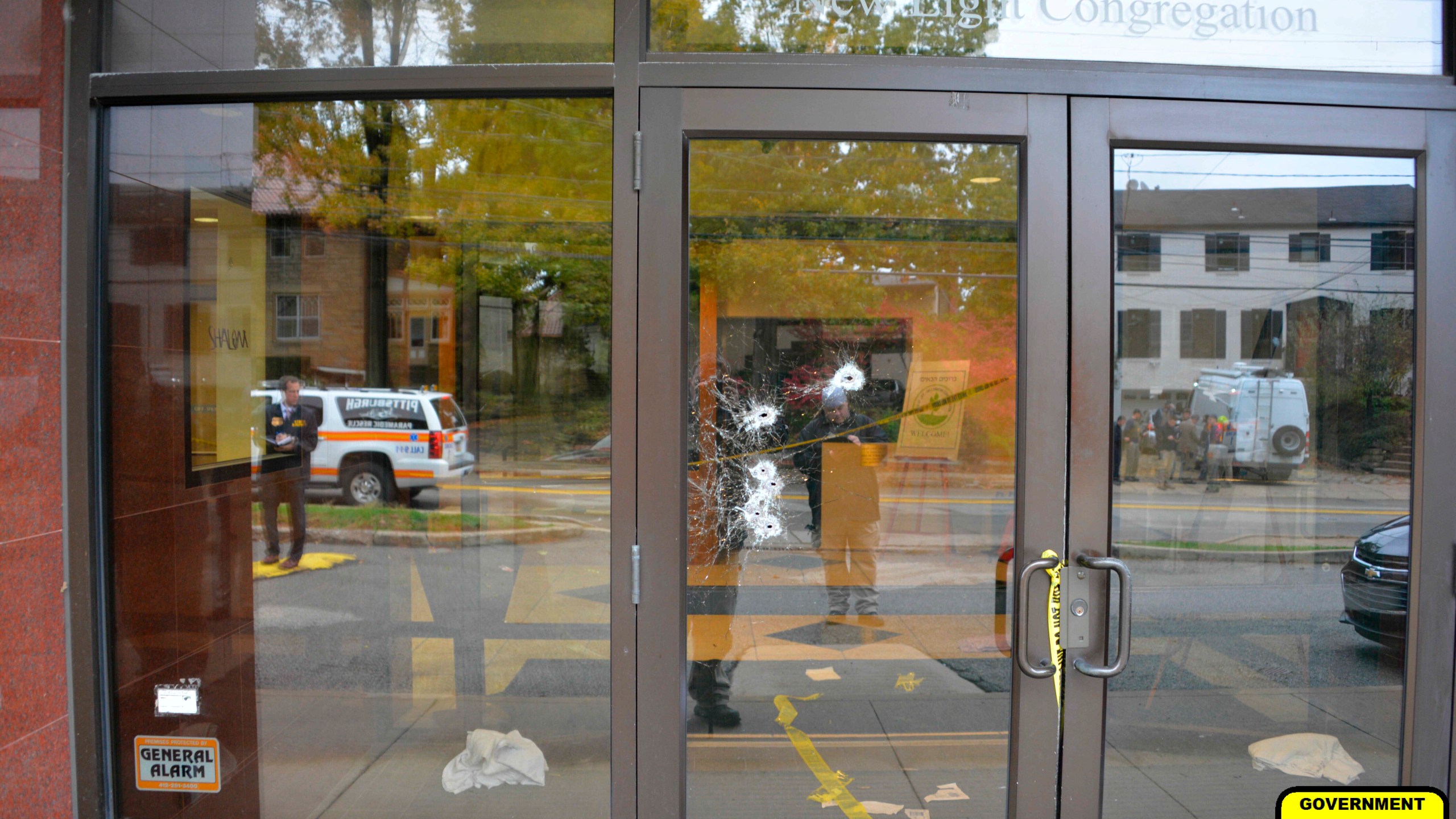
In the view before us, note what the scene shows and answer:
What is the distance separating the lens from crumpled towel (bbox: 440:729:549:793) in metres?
2.22

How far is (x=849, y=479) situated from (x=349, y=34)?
1939 mm

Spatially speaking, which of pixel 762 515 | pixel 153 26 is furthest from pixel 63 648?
pixel 762 515

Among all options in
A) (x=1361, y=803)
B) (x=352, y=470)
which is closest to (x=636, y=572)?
(x=352, y=470)

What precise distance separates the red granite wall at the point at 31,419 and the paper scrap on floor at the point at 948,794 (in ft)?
7.92

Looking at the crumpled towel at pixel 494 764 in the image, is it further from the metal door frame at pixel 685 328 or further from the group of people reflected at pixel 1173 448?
the group of people reflected at pixel 1173 448

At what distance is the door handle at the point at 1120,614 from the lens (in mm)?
1997

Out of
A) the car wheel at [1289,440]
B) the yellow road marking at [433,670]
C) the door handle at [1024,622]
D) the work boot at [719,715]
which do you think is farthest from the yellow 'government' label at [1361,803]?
the yellow road marking at [433,670]

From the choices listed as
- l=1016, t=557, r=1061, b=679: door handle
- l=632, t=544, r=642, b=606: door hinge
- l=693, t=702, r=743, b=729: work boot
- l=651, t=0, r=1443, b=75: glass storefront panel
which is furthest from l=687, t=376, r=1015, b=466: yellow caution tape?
l=651, t=0, r=1443, b=75: glass storefront panel

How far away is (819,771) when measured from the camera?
7.78 ft

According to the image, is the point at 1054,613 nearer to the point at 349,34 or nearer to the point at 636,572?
the point at 636,572

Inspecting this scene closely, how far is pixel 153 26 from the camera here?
2.18 meters

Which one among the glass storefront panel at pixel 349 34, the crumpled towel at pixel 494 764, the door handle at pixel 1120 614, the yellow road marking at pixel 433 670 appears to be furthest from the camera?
the yellow road marking at pixel 433 670

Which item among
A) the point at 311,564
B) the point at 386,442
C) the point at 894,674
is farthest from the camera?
the point at 386,442

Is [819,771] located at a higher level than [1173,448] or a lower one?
lower
